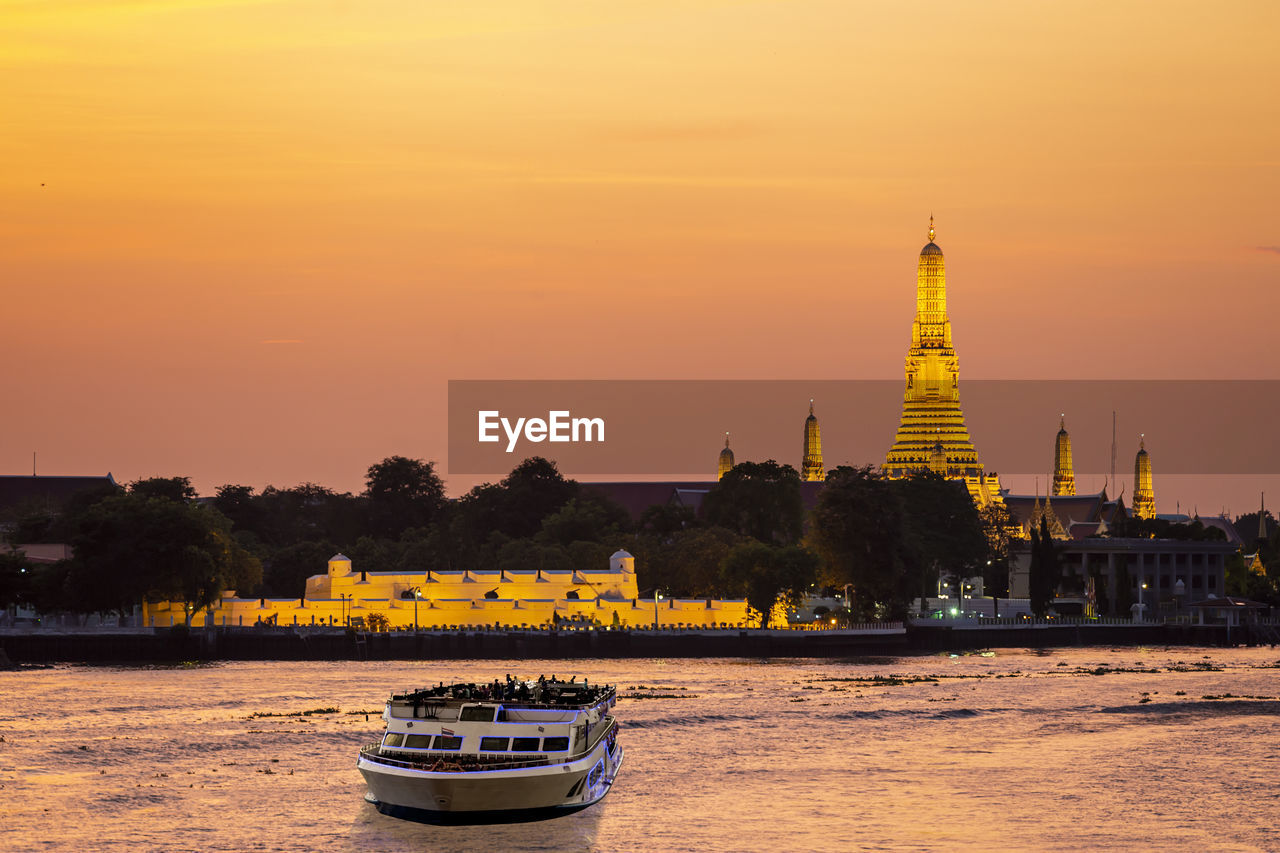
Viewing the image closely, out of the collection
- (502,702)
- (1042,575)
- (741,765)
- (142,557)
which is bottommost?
(741,765)

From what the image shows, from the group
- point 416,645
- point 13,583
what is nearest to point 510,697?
point 416,645

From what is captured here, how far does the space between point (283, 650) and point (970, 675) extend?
153ft

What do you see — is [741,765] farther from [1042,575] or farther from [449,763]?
[1042,575]

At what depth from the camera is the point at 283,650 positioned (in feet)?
427

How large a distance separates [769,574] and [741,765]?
7628 centimetres

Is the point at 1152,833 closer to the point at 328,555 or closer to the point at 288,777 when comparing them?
the point at 288,777

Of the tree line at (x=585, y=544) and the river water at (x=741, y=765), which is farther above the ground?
the tree line at (x=585, y=544)

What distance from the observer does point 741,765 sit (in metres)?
62.8

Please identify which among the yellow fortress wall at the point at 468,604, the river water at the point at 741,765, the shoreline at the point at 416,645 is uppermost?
the yellow fortress wall at the point at 468,604

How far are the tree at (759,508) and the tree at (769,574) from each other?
32440 millimetres

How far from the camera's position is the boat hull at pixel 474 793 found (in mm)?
48188

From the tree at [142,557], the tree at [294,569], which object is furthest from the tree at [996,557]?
the tree at [142,557]

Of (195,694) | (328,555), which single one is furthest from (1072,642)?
(195,694)

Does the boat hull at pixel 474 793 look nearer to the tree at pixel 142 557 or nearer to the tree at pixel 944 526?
the tree at pixel 142 557
